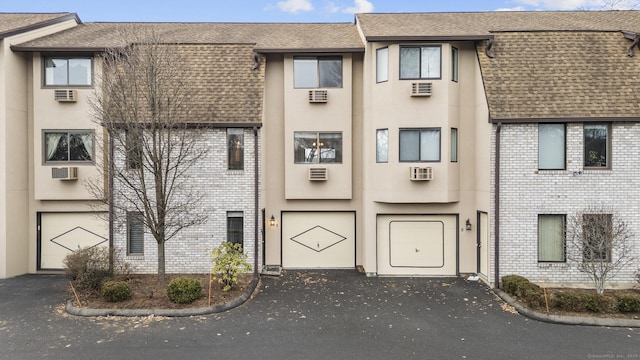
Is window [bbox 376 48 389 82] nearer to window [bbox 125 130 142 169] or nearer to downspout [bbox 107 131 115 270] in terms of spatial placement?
window [bbox 125 130 142 169]

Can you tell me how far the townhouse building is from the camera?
10688mm

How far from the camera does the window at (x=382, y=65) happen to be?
460 inches

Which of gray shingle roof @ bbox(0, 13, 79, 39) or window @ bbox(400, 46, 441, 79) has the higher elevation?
gray shingle roof @ bbox(0, 13, 79, 39)

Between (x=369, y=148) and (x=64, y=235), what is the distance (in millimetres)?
11024

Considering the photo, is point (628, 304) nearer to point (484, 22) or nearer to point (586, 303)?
point (586, 303)

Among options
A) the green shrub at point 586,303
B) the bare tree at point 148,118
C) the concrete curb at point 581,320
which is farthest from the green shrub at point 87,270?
the green shrub at point 586,303

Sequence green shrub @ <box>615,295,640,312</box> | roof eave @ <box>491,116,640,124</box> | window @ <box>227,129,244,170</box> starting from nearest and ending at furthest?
green shrub @ <box>615,295,640,312</box> → roof eave @ <box>491,116,640,124</box> → window @ <box>227,129,244,170</box>

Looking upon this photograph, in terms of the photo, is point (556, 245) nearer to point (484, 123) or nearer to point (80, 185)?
point (484, 123)

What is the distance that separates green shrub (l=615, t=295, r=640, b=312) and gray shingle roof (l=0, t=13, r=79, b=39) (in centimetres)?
1917

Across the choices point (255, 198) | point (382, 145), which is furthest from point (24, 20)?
point (382, 145)

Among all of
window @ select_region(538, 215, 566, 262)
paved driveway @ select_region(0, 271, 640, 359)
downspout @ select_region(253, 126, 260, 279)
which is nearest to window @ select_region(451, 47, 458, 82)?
window @ select_region(538, 215, 566, 262)

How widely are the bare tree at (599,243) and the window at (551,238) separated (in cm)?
25

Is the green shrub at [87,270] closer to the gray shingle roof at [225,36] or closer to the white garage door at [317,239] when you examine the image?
the white garage door at [317,239]

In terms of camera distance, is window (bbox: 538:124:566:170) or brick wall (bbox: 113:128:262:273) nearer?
window (bbox: 538:124:566:170)
